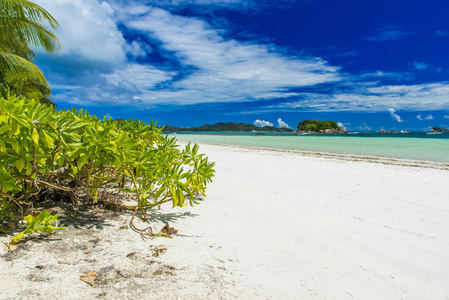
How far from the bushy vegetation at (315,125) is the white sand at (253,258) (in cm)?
13837

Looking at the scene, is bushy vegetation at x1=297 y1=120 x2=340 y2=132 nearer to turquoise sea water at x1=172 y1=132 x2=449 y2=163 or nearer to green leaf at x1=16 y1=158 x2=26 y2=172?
turquoise sea water at x1=172 y1=132 x2=449 y2=163

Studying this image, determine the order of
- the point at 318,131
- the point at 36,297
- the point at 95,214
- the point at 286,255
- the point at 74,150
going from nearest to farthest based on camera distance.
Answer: the point at 36,297 < the point at 74,150 < the point at 286,255 < the point at 95,214 < the point at 318,131

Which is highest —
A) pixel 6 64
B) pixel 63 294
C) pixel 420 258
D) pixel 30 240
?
pixel 6 64

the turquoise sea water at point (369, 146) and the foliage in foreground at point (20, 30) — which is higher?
the foliage in foreground at point (20, 30)

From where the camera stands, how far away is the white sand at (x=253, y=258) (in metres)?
1.40

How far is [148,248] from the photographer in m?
1.79

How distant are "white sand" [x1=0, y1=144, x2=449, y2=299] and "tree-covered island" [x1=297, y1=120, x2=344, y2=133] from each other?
138478 millimetres

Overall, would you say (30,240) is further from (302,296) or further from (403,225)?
(403,225)

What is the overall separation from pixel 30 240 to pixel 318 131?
141 meters

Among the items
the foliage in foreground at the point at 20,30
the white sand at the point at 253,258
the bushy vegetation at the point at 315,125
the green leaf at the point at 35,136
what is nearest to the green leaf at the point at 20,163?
the green leaf at the point at 35,136

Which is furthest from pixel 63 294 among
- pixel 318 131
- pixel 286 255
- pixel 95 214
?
pixel 318 131

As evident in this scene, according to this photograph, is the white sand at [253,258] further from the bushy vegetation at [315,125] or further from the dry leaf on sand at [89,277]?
the bushy vegetation at [315,125]

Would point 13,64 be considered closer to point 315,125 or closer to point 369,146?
point 369,146

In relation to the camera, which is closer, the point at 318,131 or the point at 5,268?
the point at 5,268
